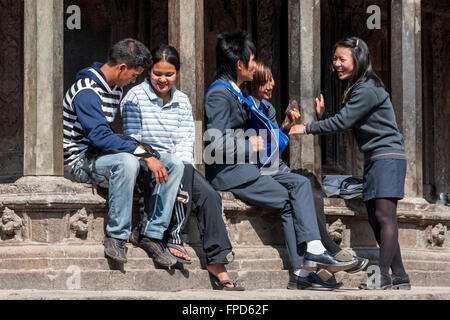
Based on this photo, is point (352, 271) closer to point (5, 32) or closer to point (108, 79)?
point (108, 79)

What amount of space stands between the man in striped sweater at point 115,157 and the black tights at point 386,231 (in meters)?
1.75

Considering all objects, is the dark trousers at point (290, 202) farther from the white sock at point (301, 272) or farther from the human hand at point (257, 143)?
the human hand at point (257, 143)

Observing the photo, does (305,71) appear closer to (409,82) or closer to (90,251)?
(409,82)

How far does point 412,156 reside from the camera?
33.2ft

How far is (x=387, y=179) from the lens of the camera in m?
8.42

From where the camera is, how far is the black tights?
834 cm

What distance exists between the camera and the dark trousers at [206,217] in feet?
25.6

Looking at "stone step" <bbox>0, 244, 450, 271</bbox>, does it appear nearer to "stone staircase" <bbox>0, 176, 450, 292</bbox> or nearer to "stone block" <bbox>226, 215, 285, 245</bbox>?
"stone staircase" <bbox>0, 176, 450, 292</bbox>

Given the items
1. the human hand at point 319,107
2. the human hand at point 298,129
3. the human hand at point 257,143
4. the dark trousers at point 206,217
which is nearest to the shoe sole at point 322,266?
the dark trousers at point 206,217

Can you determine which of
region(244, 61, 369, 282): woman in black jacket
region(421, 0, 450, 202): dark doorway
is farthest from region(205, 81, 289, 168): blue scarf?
region(421, 0, 450, 202): dark doorway

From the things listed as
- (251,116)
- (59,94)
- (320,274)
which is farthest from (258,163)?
(59,94)

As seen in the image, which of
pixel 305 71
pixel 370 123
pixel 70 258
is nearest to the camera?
pixel 70 258

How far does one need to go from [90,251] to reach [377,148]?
2481mm

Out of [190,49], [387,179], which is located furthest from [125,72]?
[387,179]
